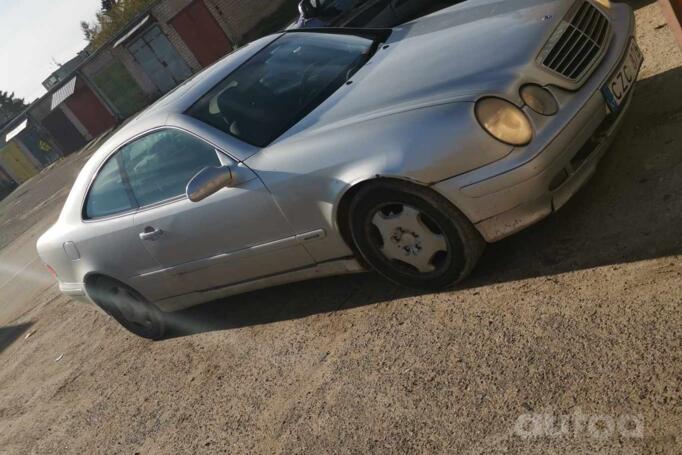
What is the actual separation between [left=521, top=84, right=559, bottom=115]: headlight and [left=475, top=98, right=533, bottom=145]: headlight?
A: 0.10 m

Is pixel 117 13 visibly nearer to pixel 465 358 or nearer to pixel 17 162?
pixel 17 162

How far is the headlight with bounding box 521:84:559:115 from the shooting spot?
2.95 m

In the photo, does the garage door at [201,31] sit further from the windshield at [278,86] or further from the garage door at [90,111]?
the windshield at [278,86]

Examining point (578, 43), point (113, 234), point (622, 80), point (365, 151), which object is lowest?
point (622, 80)

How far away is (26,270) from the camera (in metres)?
10.8

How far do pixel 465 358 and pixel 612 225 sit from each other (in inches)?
40.8

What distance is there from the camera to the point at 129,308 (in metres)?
4.91

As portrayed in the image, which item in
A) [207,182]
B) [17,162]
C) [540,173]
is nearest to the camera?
[540,173]

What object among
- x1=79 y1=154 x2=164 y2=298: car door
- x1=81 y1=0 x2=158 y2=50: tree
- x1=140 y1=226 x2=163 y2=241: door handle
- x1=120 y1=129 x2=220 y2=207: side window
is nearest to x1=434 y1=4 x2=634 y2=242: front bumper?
x1=120 y1=129 x2=220 y2=207: side window

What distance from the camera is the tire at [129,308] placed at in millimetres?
4816

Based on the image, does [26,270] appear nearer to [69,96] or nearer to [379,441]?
[379,441]

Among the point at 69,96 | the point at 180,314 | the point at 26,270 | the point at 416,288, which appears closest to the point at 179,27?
the point at 69,96

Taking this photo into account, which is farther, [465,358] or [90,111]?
[90,111]

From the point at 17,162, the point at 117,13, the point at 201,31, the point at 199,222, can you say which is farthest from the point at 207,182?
the point at 117,13
